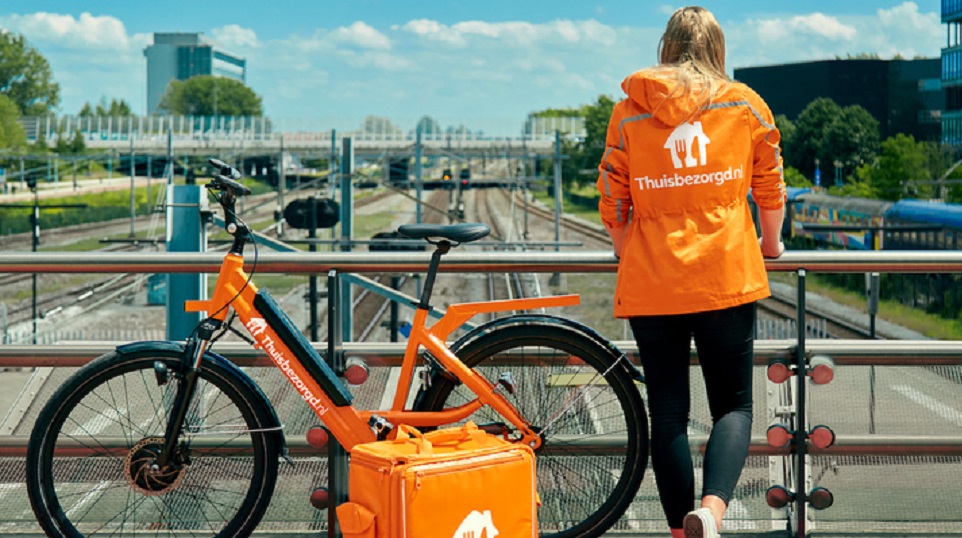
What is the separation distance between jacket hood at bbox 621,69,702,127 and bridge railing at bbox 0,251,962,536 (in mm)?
903

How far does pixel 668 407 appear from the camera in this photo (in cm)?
427

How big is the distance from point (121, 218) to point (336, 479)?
79.8 metres

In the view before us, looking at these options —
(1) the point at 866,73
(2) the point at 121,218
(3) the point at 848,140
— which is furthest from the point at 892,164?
(2) the point at 121,218

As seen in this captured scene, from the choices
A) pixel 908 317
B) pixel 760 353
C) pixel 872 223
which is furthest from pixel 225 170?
pixel 872 223

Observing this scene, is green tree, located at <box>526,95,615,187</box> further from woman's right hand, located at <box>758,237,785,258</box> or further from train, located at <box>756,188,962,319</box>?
woman's right hand, located at <box>758,237,785,258</box>

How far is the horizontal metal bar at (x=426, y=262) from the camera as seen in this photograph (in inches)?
191

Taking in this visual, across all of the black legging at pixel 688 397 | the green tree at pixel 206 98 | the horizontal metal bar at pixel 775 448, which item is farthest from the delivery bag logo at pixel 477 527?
the green tree at pixel 206 98

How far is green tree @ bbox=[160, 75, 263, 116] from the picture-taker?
179 metres

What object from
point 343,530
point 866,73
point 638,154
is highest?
point 866,73

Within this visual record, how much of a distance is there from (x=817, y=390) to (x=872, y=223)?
42.6m

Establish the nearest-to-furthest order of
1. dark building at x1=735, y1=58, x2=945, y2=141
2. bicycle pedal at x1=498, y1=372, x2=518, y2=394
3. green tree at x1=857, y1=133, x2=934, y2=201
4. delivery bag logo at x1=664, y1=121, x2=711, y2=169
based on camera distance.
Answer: delivery bag logo at x1=664, y1=121, x2=711, y2=169 < bicycle pedal at x1=498, y1=372, x2=518, y2=394 < green tree at x1=857, y1=133, x2=934, y2=201 < dark building at x1=735, y1=58, x2=945, y2=141

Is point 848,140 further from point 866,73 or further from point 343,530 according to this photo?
point 343,530

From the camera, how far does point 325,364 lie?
4617 millimetres

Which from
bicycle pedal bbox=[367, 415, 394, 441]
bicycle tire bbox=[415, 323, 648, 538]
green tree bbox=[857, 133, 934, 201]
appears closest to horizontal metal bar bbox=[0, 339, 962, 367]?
bicycle tire bbox=[415, 323, 648, 538]
